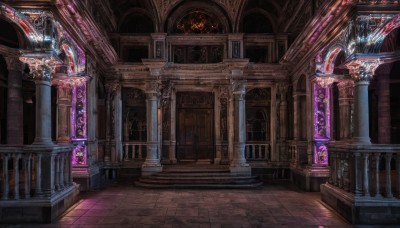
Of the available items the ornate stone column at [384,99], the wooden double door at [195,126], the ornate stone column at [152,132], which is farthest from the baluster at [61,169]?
the ornate stone column at [384,99]

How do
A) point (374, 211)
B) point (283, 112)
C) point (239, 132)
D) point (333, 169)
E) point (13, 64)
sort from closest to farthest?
point (374, 211) → point (333, 169) → point (13, 64) → point (239, 132) → point (283, 112)

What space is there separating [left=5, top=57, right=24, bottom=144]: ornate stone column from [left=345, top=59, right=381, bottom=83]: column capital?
912 cm

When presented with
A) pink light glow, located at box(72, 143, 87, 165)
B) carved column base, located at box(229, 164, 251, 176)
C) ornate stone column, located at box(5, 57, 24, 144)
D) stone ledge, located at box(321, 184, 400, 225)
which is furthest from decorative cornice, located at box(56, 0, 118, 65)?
stone ledge, located at box(321, 184, 400, 225)

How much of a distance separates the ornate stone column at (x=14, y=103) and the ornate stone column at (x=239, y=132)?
290 inches

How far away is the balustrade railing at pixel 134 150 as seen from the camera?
1409 centimetres

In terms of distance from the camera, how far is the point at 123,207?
836 centimetres

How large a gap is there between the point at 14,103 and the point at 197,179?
628cm

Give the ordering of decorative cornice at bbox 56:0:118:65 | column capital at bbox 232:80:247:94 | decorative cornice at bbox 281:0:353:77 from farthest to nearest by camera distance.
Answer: column capital at bbox 232:80:247:94
decorative cornice at bbox 56:0:118:65
decorative cornice at bbox 281:0:353:77

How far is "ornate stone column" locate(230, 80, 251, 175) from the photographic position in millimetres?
12750

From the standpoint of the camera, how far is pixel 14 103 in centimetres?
993

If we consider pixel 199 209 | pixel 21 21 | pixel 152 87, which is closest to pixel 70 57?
pixel 21 21

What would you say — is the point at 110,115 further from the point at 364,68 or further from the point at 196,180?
the point at 364,68

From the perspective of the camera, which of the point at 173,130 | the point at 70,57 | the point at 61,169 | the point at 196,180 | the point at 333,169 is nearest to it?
the point at 61,169

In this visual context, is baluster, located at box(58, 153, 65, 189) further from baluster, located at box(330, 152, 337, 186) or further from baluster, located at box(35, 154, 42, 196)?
baluster, located at box(330, 152, 337, 186)
